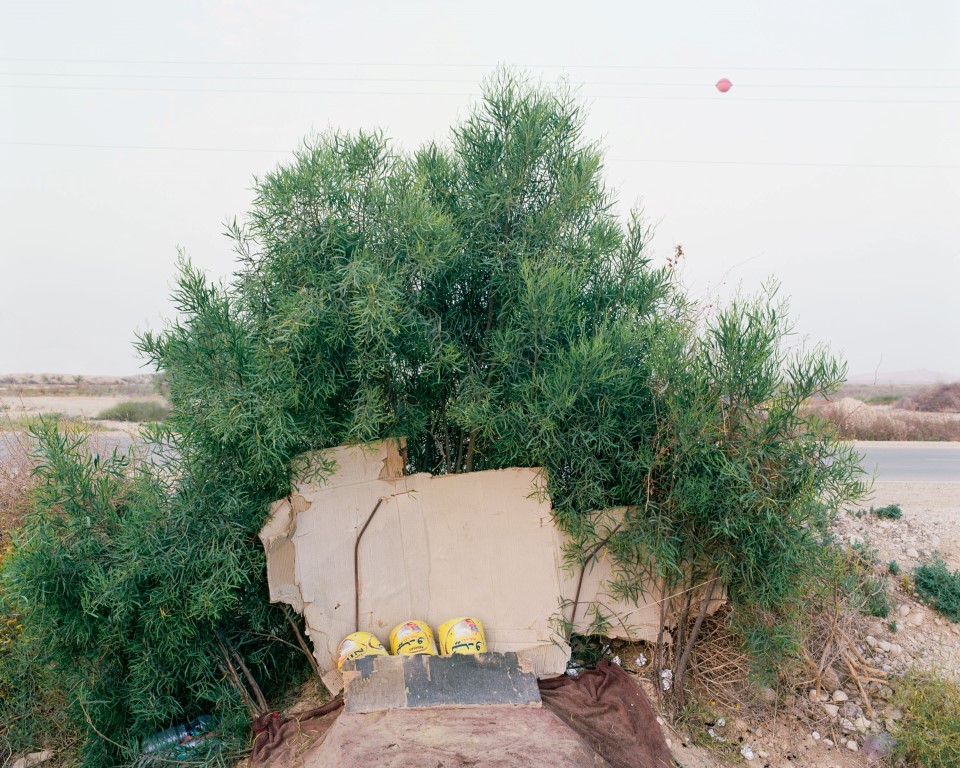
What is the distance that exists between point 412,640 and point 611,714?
128 centimetres

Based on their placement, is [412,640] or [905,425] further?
[905,425]

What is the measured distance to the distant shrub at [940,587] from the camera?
5.57 metres

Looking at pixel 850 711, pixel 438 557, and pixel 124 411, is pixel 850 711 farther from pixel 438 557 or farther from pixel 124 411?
pixel 124 411

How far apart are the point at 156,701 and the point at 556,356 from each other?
3.23 m

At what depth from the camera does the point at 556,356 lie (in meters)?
4.26

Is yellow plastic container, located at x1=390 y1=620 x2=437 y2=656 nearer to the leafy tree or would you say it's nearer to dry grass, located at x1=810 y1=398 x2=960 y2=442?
the leafy tree

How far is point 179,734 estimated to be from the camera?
4.49m

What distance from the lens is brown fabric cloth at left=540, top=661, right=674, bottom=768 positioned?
4.07 meters

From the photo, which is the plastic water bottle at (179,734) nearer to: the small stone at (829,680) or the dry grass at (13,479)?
the dry grass at (13,479)

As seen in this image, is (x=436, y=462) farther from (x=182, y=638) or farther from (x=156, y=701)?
(x=156, y=701)

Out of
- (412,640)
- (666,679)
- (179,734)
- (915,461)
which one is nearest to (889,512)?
(666,679)

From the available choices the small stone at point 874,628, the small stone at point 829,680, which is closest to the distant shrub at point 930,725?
the small stone at point 829,680

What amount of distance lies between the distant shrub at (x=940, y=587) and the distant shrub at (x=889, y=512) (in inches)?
38.8

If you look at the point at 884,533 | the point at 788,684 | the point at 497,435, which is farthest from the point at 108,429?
the point at 884,533
